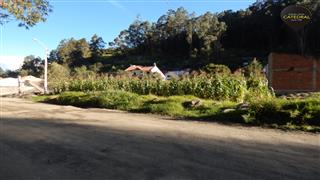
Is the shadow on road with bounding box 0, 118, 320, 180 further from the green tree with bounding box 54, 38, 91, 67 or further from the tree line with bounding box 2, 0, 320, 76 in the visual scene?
the green tree with bounding box 54, 38, 91, 67

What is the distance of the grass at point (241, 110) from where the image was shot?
11.6 m

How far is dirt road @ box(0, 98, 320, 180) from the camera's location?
6.75 meters

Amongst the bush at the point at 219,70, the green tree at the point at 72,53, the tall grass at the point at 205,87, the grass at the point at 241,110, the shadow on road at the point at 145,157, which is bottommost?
the shadow on road at the point at 145,157

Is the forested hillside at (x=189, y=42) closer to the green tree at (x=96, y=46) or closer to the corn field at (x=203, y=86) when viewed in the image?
the green tree at (x=96, y=46)

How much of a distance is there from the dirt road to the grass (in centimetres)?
92

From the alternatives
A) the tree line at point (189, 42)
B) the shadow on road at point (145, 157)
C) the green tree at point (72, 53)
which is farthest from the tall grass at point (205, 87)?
the green tree at point (72, 53)

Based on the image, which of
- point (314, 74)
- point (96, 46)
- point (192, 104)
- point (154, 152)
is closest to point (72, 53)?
point (96, 46)

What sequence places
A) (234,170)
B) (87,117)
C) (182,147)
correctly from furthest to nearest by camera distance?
1. (87,117)
2. (182,147)
3. (234,170)

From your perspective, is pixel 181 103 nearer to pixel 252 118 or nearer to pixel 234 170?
pixel 252 118

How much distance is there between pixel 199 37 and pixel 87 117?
10015 cm

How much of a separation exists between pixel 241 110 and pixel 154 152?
5.56 metres

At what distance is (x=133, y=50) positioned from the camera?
14100 cm

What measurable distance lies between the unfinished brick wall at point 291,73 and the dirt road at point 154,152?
1514 cm

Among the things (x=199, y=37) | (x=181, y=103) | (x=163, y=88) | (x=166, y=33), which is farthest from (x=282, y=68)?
(x=166, y=33)
